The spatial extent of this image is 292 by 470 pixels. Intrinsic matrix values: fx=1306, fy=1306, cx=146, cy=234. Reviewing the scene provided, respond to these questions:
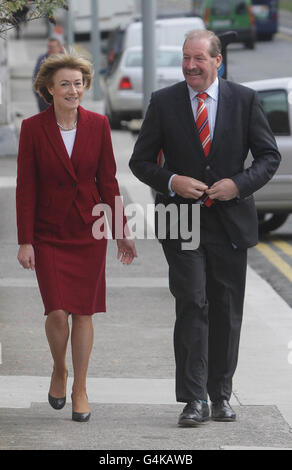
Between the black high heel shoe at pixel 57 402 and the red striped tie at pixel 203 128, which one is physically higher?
the red striped tie at pixel 203 128

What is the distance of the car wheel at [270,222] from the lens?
14.4 meters

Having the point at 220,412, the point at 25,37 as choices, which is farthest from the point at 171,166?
the point at 25,37

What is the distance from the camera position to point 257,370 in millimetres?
7812

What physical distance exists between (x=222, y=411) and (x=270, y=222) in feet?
26.7

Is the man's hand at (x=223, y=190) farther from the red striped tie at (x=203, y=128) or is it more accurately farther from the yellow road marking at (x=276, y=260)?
the yellow road marking at (x=276, y=260)

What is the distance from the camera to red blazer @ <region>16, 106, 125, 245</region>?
6.27m

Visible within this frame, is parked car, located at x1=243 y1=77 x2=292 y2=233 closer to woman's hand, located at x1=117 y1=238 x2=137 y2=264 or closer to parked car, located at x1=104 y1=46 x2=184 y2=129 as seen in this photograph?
woman's hand, located at x1=117 y1=238 x2=137 y2=264

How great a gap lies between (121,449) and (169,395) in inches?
53.2

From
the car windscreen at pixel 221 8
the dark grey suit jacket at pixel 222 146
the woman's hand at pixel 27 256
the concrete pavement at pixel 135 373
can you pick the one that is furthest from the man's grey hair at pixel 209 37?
the car windscreen at pixel 221 8

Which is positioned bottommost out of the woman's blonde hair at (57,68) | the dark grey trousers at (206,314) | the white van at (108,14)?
the white van at (108,14)

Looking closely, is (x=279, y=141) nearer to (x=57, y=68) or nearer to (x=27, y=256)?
(x=57, y=68)

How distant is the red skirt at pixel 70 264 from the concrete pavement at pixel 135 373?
0.61 meters

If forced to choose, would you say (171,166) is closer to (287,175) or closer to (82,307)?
(82,307)

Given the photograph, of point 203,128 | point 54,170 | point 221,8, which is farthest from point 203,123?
point 221,8
